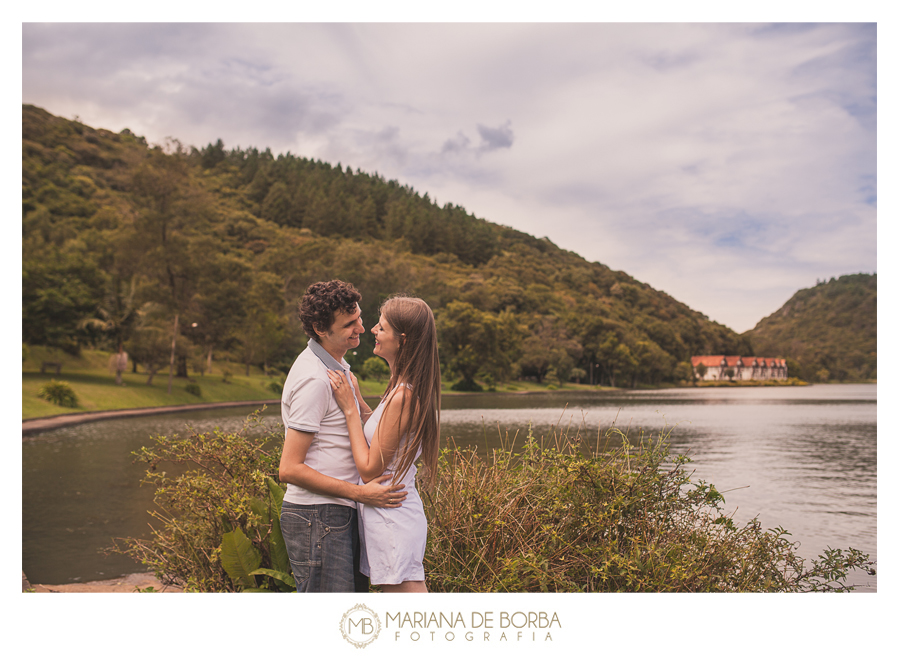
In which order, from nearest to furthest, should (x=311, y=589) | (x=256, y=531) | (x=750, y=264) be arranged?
1. (x=311, y=589)
2. (x=256, y=531)
3. (x=750, y=264)

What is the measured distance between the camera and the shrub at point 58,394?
1712 cm

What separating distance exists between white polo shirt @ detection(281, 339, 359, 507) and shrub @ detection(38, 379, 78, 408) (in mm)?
19114

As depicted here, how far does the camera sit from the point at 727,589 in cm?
308

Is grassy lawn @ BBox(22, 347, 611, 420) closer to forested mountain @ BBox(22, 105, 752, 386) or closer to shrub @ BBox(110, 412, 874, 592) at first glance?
forested mountain @ BBox(22, 105, 752, 386)

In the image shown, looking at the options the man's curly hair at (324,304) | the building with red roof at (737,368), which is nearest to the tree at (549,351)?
the building with red roof at (737,368)

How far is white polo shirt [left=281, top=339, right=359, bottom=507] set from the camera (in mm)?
1812

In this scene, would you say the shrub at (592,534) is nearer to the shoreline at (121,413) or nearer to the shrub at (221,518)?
the shrub at (221,518)
